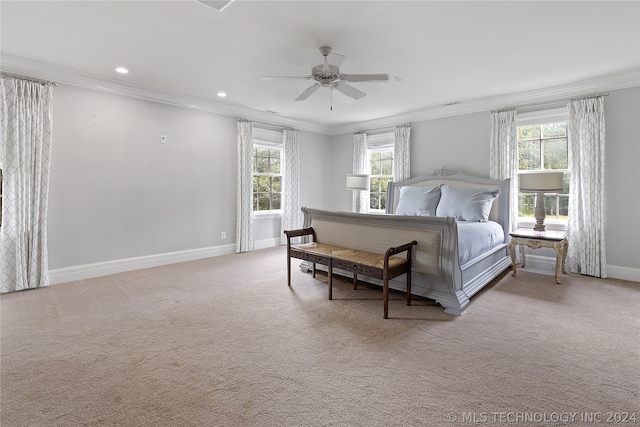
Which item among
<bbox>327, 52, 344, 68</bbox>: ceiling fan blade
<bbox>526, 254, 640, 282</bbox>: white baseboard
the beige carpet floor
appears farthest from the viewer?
<bbox>526, 254, 640, 282</bbox>: white baseboard

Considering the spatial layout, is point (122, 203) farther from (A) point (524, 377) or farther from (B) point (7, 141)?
(A) point (524, 377)

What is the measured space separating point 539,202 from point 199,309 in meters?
4.50

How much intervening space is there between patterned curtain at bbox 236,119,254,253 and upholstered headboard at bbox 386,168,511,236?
2617 millimetres

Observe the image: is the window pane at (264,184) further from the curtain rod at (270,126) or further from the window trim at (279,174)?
the curtain rod at (270,126)

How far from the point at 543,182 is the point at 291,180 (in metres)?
4.23

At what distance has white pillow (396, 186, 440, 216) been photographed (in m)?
4.82

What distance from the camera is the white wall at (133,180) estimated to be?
3834mm

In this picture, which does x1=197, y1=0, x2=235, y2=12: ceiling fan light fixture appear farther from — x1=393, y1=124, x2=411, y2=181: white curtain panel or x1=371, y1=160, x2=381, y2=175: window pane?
x1=371, y1=160, x2=381, y2=175: window pane

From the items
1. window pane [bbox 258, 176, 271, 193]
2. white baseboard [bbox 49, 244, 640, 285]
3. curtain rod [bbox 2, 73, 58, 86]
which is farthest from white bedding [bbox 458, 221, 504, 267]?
curtain rod [bbox 2, 73, 58, 86]

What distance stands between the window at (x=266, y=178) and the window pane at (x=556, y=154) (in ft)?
14.9

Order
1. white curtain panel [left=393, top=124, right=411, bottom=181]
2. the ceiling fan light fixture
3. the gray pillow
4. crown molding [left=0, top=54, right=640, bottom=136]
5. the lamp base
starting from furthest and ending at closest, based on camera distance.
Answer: white curtain panel [left=393, top=124, right=411, bottom=181]
the gray pillow
the lamp base
crown molding [left=0, top=54, right=640, bottom=136]
the ceiling fan light fixture

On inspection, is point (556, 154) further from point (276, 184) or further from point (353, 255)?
point (276, 184)

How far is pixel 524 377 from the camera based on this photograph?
191cm

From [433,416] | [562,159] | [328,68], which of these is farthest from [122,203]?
[562,159]
